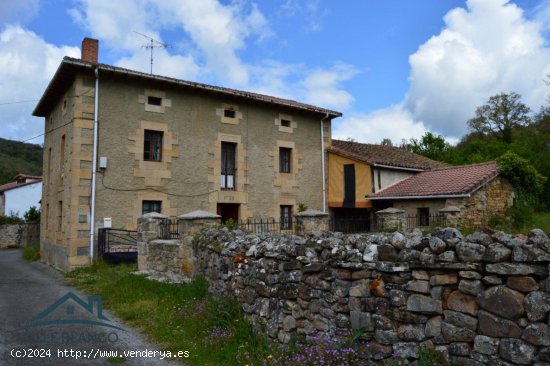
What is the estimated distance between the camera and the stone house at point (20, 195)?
110 ft

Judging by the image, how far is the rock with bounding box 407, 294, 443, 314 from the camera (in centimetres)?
A: 329

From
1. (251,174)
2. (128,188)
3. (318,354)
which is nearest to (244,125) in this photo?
(251,174)

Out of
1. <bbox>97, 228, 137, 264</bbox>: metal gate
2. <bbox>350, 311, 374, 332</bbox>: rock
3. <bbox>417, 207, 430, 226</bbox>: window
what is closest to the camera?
<bbox>350, 311, 374, 332</bbox>: rock

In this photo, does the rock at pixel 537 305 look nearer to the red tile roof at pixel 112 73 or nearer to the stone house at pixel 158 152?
the stone house at pixel 158 152

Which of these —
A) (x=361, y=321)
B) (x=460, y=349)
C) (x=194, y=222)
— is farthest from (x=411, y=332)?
(x=194, y=222)

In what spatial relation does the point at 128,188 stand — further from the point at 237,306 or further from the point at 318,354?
the point at 318,354

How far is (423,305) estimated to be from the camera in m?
3.36

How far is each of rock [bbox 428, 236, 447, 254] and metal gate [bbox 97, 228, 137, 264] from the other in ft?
34.6

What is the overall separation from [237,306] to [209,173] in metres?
9.71

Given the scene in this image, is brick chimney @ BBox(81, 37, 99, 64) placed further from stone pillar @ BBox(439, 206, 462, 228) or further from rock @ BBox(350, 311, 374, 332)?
rock @ BBox(350, 311, 374, 332)

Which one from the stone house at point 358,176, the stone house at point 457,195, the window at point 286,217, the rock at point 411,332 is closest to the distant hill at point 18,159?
the window at point 286,217

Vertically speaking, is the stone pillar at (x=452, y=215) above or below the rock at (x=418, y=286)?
above

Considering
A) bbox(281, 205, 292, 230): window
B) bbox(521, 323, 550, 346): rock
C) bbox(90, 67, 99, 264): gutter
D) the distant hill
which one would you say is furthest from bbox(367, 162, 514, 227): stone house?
the distant hill

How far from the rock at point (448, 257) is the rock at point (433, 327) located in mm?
490
